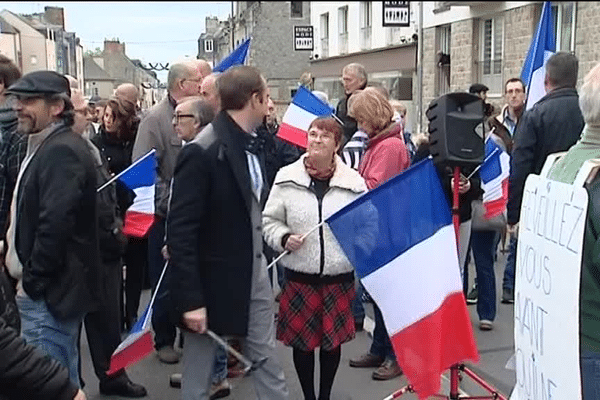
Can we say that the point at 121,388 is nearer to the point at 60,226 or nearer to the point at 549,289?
the point at 60,226

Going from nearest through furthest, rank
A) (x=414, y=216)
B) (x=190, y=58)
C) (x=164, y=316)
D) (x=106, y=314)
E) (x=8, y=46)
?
(x=414, y=216)
(x=106, y=314)
(x=164, y=316)
(x=190, y=58)
(x=8, y=46)

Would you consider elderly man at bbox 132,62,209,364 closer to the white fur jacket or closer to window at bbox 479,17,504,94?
the white fur jacket

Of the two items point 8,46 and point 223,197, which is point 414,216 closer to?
point 223,197

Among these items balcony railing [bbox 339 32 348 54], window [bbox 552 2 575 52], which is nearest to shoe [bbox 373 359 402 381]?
window [bbox 552 2 575 52]

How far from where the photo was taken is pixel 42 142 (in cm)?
328

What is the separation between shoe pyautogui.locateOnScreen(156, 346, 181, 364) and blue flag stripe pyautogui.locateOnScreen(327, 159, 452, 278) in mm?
1971

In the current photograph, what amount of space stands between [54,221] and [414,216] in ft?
5.49

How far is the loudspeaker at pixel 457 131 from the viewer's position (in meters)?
3.54

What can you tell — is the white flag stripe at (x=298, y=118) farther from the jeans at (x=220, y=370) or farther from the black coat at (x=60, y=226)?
the black coat at (x=60, y=226)

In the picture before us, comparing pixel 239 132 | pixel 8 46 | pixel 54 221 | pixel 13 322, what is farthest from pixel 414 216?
pixel 8 46

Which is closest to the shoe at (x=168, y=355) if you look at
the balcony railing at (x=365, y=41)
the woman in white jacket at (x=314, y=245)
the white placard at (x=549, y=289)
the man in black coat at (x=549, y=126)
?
the woman in white jacket at (x=314, y=245)

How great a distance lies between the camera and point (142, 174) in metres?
4.66

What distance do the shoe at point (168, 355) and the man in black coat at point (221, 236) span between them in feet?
5.52

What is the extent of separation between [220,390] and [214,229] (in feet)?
5.18
